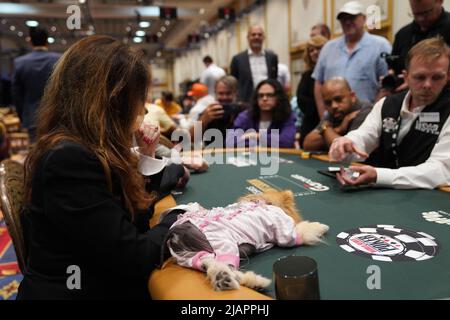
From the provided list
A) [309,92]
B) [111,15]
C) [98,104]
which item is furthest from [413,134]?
[111,15]

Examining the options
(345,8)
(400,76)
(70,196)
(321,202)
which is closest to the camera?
(70,196)

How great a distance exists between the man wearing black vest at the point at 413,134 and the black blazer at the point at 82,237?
1.07 metres

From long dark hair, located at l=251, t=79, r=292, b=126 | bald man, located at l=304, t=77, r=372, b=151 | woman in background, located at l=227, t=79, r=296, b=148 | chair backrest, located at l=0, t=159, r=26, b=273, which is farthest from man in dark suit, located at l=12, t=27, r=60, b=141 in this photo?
bald man, located at l=304, t=77, r=372, b=151

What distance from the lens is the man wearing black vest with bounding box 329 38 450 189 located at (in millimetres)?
1736

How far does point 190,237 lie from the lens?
107 centimetres

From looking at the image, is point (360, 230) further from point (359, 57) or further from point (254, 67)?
point (254, 67)

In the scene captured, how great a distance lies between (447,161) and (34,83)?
3.59m

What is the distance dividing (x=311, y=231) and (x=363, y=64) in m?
2.62

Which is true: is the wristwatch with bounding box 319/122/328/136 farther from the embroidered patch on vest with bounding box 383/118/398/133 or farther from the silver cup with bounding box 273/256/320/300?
the silver cup with bounding box 273/256/320/300

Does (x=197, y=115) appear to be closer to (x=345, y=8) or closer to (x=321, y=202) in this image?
(x=345, y=8)

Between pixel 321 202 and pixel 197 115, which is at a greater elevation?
pixel 197 115

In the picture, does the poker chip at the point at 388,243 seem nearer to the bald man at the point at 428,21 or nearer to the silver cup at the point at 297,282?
the silver cup at the point at 297,282

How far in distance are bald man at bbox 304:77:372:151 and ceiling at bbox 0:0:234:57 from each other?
5.10m
